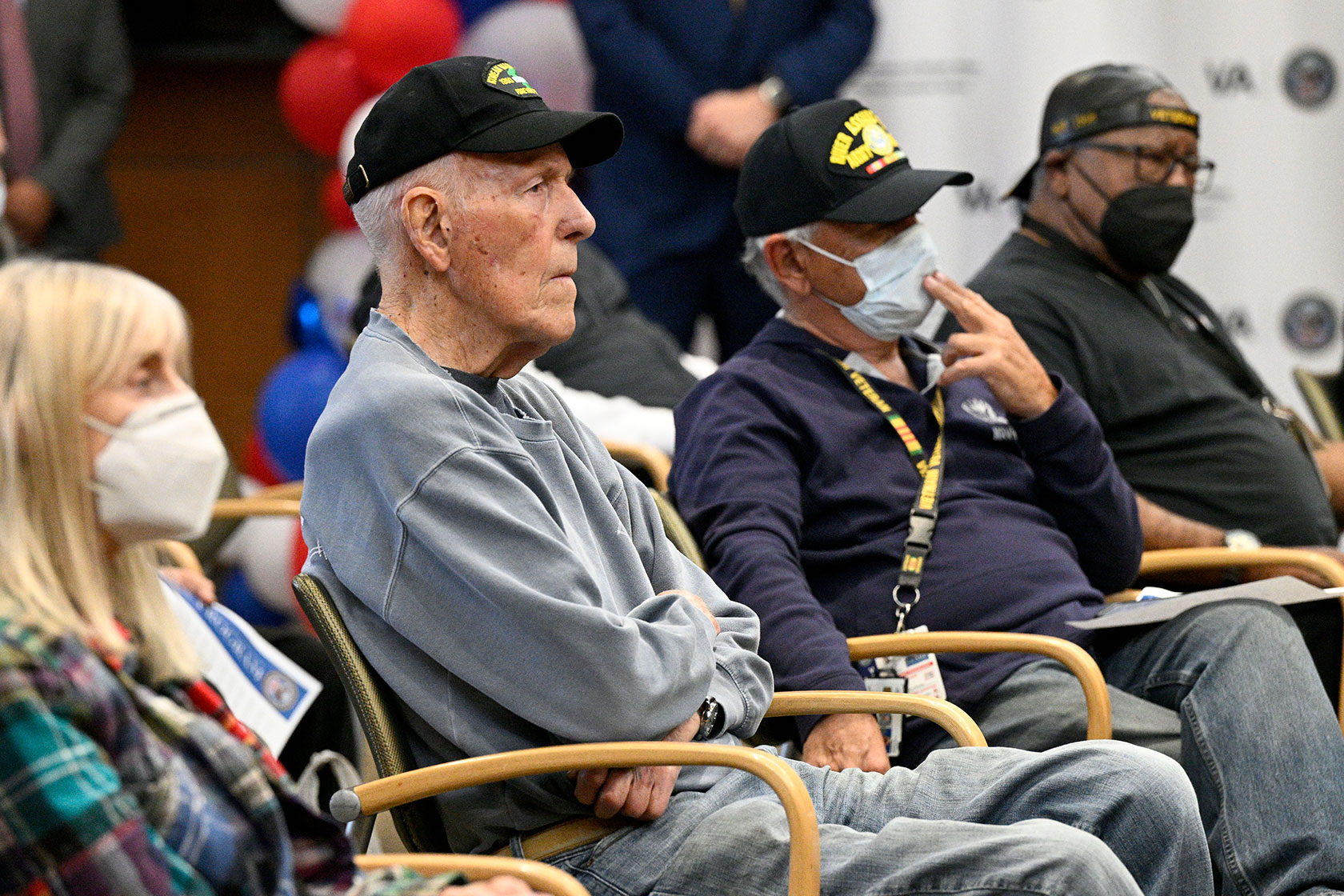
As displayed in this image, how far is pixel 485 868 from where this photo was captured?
155cm

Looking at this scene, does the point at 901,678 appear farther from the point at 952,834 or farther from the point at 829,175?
the point at 829,175

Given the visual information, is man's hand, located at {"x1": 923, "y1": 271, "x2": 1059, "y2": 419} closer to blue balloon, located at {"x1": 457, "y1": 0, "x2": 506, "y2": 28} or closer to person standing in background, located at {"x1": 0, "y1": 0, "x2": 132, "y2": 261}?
blue balloon, located at {"x1": 457, "y1": 0, "x2": 506, "y2": 28}

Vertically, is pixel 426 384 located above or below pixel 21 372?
below

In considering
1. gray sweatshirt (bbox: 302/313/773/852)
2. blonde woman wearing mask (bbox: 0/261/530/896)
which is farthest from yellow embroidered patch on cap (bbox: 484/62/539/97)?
blonde woman wearing mask (bbox: 0/261/530/896)

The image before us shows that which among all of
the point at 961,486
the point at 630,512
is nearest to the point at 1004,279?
the point at 961,486

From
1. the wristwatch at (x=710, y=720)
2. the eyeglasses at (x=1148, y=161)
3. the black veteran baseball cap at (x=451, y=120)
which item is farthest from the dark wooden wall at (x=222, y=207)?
the wristwatch at (x=710, y=720)

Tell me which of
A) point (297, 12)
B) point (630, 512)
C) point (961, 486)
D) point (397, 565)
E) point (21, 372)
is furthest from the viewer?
point (297, 12)

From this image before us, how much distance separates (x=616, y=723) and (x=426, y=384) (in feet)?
1.46

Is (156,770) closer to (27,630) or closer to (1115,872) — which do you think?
(27,630)

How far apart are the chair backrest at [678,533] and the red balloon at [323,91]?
8.79ft

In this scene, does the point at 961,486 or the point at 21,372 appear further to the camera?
the point at 961,486

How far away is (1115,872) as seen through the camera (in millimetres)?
1604

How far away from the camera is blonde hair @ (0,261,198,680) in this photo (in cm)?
130

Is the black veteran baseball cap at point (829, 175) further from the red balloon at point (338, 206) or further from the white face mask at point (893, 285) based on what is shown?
the red balloon at point (338, 206)
